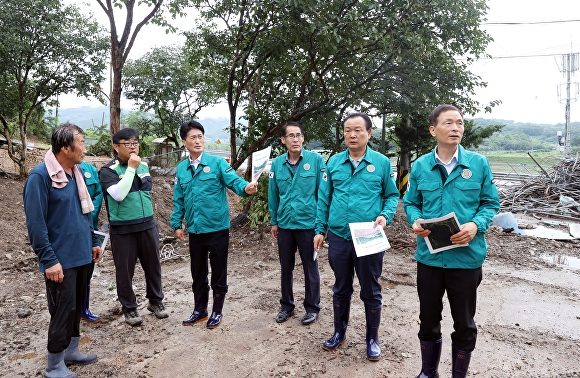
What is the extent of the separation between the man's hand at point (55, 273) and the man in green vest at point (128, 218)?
3.08 ft

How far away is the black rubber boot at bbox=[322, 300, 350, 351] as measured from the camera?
310 cm

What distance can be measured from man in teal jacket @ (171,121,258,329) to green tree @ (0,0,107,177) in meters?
8.46

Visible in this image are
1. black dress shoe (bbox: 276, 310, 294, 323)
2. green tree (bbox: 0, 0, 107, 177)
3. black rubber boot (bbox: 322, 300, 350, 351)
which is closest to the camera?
black rubber boot (bbox: 322, 300, 350, 351)

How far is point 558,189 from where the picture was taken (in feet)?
37.1

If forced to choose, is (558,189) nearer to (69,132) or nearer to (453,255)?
(453,255)

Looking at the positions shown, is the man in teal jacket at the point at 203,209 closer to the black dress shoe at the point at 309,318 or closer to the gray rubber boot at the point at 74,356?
the black dress shoe at the point at 309,318

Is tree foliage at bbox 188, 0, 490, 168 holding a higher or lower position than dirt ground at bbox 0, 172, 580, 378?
higher

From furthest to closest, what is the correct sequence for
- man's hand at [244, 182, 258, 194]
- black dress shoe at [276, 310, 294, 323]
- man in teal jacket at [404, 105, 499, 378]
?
1. black dress shoe at [276, 310, 294, 323]
2. man's hand at [244, 182, 258, 194]
3. man in teal jacket at [404, 105, 499, 378]

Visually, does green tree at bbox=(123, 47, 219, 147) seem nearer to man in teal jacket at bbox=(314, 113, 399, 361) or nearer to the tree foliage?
the tree foliage

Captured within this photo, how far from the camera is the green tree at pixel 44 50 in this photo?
30.3 feet

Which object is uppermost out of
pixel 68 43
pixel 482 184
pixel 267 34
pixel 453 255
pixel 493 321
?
pixel 68 43

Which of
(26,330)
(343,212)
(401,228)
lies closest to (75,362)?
(26,330)

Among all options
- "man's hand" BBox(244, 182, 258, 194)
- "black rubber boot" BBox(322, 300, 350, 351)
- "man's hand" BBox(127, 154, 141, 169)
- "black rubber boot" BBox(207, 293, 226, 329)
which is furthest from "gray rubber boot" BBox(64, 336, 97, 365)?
"black rubber boot" BBox(322, 300, 350, 351)

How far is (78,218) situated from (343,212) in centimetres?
192
